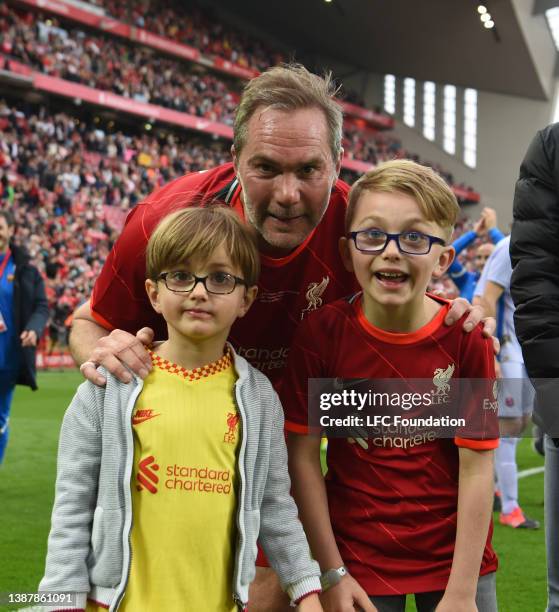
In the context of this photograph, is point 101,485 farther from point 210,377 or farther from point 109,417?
point 210,377

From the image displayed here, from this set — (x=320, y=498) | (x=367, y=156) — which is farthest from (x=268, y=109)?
(x=367, y=156)

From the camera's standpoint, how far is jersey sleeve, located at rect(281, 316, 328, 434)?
2232 mm

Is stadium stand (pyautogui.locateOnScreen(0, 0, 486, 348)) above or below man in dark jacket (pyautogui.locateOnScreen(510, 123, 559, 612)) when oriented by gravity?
above

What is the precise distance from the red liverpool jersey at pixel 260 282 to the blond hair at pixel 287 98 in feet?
0.71

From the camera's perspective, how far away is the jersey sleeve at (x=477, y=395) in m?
2.12

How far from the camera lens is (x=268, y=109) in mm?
2463

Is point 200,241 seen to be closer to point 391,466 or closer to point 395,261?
point 395,261

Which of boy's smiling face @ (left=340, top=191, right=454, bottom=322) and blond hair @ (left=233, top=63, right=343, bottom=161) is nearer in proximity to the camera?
boy's smiling face @ (left=340, top=191, right=454, bottom=322)

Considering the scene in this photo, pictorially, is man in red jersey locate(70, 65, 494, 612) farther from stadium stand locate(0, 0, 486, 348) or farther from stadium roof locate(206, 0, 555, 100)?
stadium roof locate(206, 0, 555, 100)

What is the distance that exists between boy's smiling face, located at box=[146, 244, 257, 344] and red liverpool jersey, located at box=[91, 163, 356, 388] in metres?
0.44

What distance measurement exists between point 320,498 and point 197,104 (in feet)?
108

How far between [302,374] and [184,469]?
459 mm

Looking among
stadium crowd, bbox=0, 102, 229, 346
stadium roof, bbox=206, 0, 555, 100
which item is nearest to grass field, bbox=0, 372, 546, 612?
stadium crowd, bbox=0, 102, 229, 346

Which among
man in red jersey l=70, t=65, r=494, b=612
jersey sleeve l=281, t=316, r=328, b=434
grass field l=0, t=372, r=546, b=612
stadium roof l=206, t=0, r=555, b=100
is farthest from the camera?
stadium roof l=206, t=0, r=555, b=100
